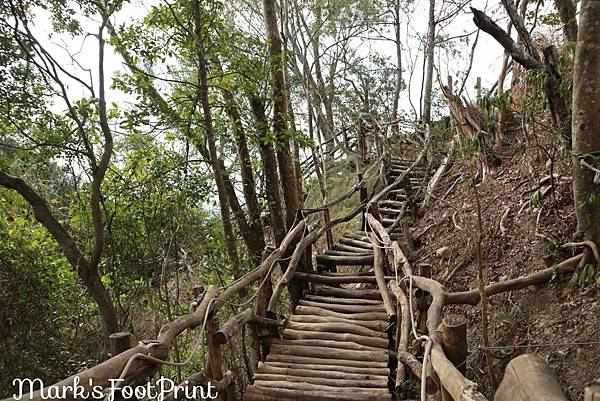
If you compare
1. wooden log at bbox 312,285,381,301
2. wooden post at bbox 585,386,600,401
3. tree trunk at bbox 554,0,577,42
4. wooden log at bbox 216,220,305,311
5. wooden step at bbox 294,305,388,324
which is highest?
tree trunk at bbox 554,0,577,42

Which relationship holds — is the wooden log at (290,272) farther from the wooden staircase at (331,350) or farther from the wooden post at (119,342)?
the wooden post at (119,342)

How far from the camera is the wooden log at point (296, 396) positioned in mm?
3285

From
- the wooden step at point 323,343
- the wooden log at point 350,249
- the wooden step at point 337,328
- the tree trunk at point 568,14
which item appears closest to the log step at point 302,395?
the wooden step at point 323,343

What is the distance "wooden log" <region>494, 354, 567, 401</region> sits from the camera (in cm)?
126

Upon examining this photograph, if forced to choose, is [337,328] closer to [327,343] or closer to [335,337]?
[335,337]

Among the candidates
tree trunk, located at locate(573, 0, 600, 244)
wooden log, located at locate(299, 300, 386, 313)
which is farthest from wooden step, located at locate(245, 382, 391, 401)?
tree trunk, located at locate(573, 0, 600, 244)

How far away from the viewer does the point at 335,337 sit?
422cm

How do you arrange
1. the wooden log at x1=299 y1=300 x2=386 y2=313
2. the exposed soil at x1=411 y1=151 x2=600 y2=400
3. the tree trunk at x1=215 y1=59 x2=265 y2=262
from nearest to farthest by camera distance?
1. the exposed soil at x1=411 y1=151 x2=600 y2=400
2. the wooden log at x1=299 y1=300 x2=386 y2=313
3. the tree trunk at x1=215 y1=59 x2=265 y2=262

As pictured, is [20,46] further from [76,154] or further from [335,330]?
[335,330]

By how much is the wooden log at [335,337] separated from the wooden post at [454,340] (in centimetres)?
216

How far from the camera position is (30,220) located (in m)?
5.85

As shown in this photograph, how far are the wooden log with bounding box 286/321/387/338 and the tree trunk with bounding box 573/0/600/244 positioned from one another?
2.14 meters

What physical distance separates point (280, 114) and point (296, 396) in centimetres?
332

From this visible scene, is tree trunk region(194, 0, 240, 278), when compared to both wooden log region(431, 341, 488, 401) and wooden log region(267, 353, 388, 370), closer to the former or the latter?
wooden log region(267, 353, 388, 370)
